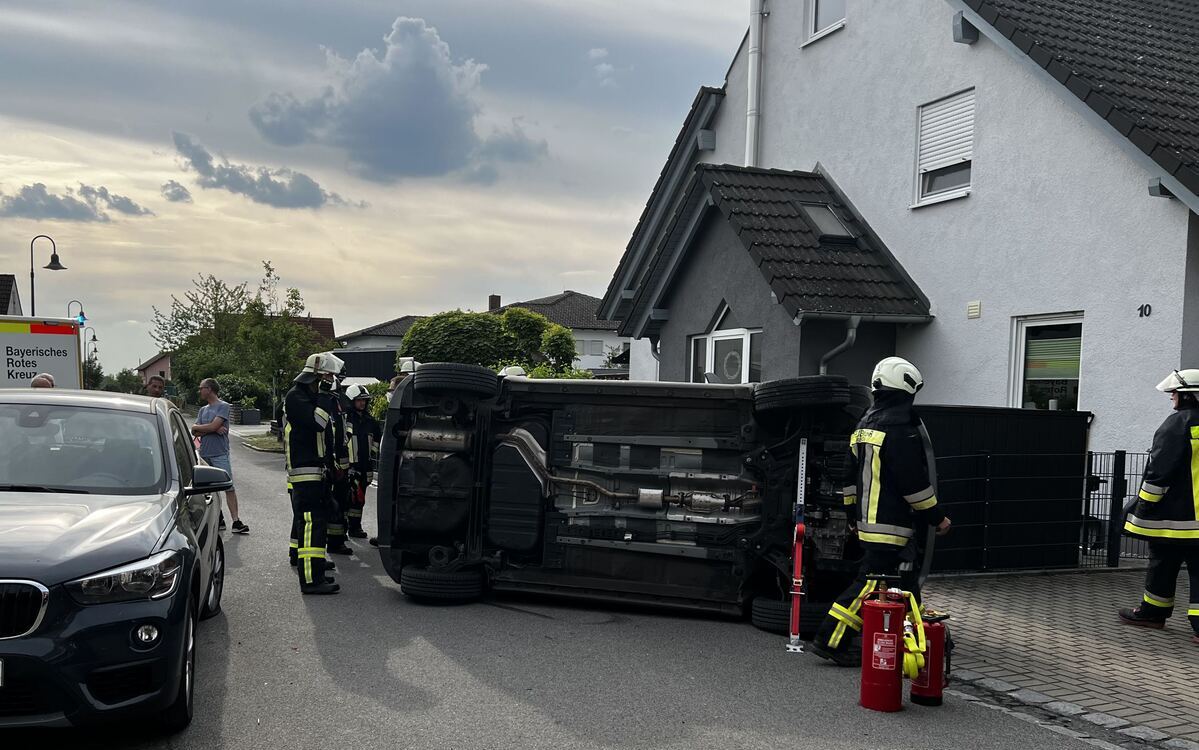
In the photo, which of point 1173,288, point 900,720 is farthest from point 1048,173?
point 900,720

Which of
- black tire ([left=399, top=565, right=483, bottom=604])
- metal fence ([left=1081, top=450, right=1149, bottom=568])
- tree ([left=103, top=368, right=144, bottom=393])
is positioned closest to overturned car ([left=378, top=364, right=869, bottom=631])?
black tire ([left=399, top=565, right=483, bottom=604])

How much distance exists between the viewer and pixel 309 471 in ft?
27.3

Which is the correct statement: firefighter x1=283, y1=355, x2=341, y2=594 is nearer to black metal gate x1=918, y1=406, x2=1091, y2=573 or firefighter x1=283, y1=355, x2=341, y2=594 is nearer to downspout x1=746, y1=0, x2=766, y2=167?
black metal gate x1=918, y1=406, x2=1091, y2=573

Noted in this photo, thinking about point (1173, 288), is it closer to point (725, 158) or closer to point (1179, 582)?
point (1179, 582)

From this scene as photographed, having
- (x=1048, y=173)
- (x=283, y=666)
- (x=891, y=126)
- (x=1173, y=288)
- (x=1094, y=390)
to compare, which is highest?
(x=891, y=126)

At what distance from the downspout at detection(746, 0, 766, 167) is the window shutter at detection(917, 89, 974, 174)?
3.79m

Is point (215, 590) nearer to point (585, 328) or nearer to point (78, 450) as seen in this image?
point (78, 450)

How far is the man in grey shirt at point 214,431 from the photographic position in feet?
36.2

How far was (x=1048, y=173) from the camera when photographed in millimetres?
11172

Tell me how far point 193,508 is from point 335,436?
10.9 ft

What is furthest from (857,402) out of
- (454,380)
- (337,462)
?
(337,462)

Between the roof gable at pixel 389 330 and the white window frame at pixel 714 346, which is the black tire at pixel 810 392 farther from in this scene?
the roof gable at pixel 389 330

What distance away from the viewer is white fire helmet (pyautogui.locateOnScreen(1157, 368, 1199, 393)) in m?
7.59

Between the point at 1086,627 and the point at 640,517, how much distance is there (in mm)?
3349
